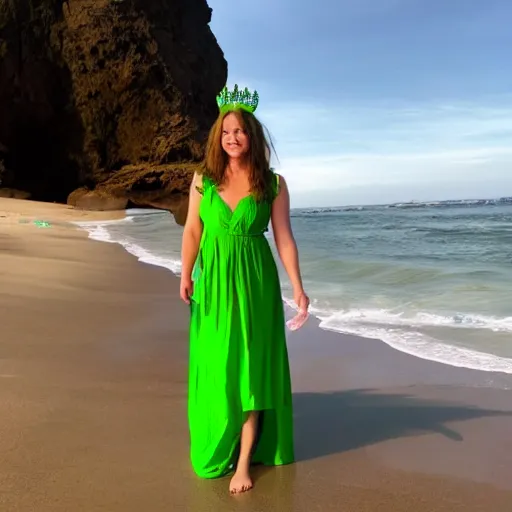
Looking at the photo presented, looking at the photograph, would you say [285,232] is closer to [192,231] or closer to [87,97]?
[192,231]

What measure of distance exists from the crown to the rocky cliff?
107 feet

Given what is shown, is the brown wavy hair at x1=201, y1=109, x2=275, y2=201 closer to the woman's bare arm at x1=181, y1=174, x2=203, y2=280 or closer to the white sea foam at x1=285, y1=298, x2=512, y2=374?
the woman's bare arm at x1=181, y1=174, x2=203, y2=280

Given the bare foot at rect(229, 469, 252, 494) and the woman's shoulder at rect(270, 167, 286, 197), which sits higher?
the woman's shoulder at rect(270, 167, 286, 197)

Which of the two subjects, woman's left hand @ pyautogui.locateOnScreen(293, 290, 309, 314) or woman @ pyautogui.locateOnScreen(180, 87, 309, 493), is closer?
woman @ pyautogui.locateOnScreen(180, 87, 309, 493)

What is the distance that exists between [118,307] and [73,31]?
35349 millimetres

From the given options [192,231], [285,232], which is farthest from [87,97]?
[285,232]

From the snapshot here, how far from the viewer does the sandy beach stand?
2.42 m

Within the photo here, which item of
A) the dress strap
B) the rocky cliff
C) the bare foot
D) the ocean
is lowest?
the ocean

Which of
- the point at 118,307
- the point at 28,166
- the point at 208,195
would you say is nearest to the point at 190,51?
the point at 28,166

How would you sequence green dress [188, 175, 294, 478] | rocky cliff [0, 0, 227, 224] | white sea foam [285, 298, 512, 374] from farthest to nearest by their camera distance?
rocky cliff [0, 0, 227, 224]
white sea foam [285, 298, 512, 374]
green dress [188, 175, 294, 478]

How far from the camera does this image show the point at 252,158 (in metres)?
2.66

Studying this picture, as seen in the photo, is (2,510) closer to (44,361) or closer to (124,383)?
(124,383)

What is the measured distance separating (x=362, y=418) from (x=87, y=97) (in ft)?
121

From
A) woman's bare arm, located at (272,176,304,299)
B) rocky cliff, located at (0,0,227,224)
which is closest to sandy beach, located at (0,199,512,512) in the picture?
woman's bare arm, located at (272,176,304,299)
